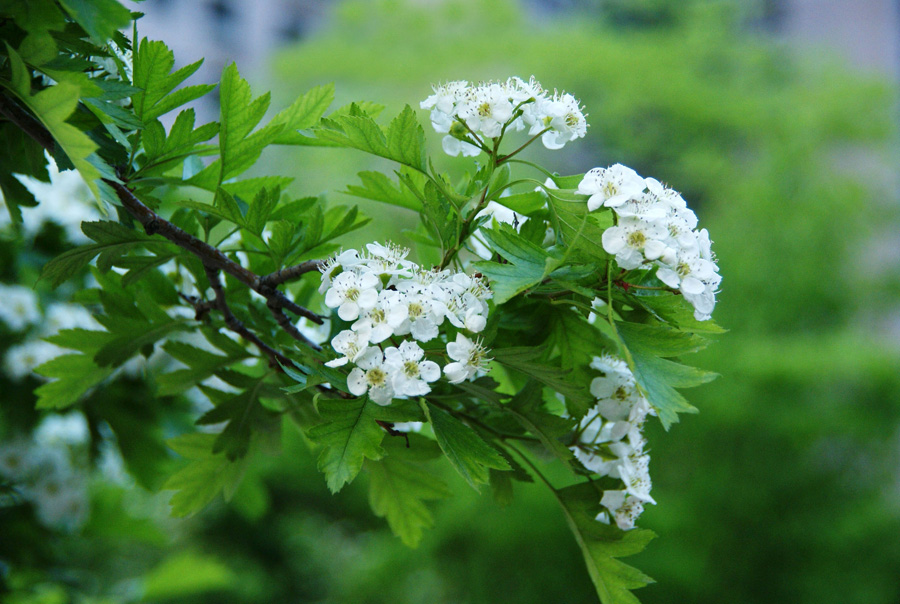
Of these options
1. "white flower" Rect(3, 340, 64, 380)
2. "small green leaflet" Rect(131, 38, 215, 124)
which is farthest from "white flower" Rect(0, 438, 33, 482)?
"small green leaflet" Rect(131, 38, 215, 124)

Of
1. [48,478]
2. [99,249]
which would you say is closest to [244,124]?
[99,249]

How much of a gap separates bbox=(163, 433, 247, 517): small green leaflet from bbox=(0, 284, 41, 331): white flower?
0.50m

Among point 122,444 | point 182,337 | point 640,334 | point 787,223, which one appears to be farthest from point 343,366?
point 787,223

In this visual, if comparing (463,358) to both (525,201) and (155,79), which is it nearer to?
(525,201)

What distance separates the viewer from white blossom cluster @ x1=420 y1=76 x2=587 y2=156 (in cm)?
41

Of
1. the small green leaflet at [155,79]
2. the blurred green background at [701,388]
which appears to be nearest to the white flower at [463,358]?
the small green leaflet at [155,79]

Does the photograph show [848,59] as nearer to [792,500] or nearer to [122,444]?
[792,500]

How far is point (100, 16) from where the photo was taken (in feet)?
1.09

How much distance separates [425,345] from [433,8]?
548cm

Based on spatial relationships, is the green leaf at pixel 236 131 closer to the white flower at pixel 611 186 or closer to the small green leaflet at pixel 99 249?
the small green leaflet at pixel 99 249

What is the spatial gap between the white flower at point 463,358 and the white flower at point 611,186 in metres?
0.09

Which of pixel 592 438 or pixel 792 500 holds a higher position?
pixel 592 438

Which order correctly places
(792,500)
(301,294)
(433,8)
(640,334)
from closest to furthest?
(640,334), (301,294), (792,500), (433,8)

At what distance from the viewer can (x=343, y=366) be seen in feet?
1.35
